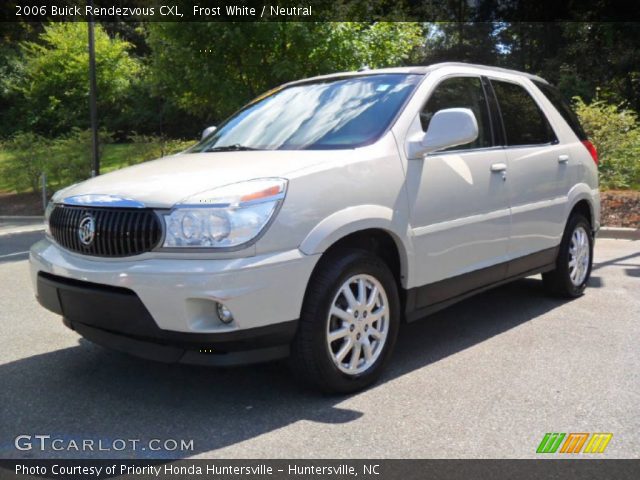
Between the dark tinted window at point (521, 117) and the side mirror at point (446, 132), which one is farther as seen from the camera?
the dark tinted window at point (521, 117)

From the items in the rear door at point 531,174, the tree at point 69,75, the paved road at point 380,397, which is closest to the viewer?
the paved road at point 380,397

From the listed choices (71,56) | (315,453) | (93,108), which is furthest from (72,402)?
(71,56)

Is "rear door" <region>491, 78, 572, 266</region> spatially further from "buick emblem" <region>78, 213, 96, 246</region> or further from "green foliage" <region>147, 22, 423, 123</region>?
"green foliage" <region>147, 22, 423, 123</region>

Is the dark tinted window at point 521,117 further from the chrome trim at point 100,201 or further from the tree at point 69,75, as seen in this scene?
the tree at point 69,75

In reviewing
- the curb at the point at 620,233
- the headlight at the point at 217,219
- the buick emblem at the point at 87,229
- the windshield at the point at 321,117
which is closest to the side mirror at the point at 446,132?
the windshield at the point at 321,117

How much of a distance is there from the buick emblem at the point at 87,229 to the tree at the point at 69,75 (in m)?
24.4

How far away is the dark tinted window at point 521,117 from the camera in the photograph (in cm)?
502

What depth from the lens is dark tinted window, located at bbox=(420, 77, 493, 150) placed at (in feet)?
14.4

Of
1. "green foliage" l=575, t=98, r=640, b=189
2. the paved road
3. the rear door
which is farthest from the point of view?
"green foliage" l=575, t=98, r=640, b=189

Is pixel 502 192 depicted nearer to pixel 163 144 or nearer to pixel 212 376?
pixel 212 376

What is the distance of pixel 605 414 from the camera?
11.3 ft

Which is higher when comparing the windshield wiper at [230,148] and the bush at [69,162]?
the windshield wiper at [230,148]

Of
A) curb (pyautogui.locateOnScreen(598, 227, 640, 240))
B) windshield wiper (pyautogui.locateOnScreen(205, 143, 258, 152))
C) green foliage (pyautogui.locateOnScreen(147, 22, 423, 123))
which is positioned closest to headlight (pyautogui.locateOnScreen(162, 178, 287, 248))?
windshield wiper (pyautogui.locateOnScreen(205, 143, 258, 152))

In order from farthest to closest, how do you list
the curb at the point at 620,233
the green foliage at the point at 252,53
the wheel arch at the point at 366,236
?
the green foliage at the point at 252,53 < the curb at the point at 620,233 < the wheel arch at the point at 366,236
